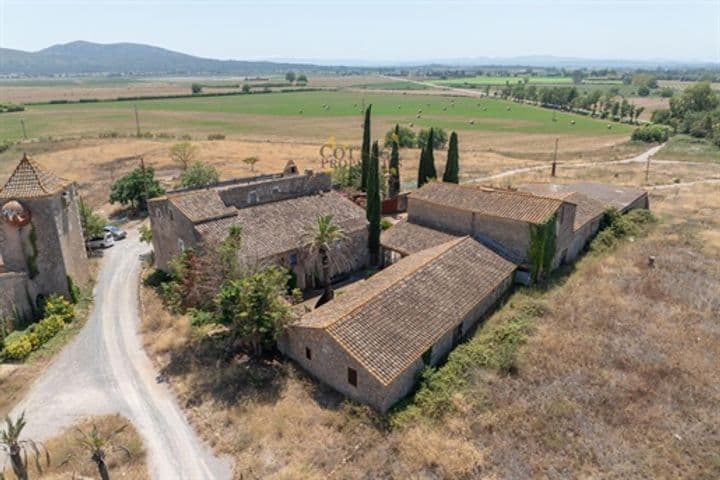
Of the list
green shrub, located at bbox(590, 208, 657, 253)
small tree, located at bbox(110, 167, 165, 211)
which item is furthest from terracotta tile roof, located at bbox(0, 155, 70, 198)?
green shrub, located at bbox(590, 208, 657, 253)

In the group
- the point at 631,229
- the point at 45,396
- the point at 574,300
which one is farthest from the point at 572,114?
the point at 45,396

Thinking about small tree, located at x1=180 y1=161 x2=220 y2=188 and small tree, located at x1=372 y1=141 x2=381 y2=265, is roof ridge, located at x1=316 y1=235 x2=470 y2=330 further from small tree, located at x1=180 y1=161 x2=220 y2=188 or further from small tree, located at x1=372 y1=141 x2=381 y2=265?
small tree, located at x1=180 y1=161 x2=220 y2=188

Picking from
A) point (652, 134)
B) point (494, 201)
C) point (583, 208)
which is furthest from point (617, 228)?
point (652, 134)

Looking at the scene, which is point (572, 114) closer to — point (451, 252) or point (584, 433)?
point (451, 252)

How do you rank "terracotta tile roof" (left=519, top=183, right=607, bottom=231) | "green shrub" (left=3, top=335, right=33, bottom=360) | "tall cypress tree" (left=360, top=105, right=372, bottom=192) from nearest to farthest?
1. "green shrub" (left=3, top=335, right=33, bottom=360)
2. "terracotta tile roof" (left=519, top=183, right=607, bottom=231)
3. "tall cypress tree" (left=360, top=105, right=372, bottom=192)

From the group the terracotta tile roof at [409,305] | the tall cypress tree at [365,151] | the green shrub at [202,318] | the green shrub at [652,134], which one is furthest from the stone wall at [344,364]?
the green shrub at [652,134]

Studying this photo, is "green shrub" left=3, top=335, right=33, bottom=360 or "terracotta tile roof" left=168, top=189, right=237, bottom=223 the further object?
"terracotta tile roof" left=168, top=189, right=237, bottom=223

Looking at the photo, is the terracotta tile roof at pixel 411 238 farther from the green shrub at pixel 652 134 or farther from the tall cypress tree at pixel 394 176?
the green shrub at pixel 652 134

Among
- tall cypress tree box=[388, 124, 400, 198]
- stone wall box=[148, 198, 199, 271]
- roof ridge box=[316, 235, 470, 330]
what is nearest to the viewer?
roof ridge box=[316, 235, 470, 330]
